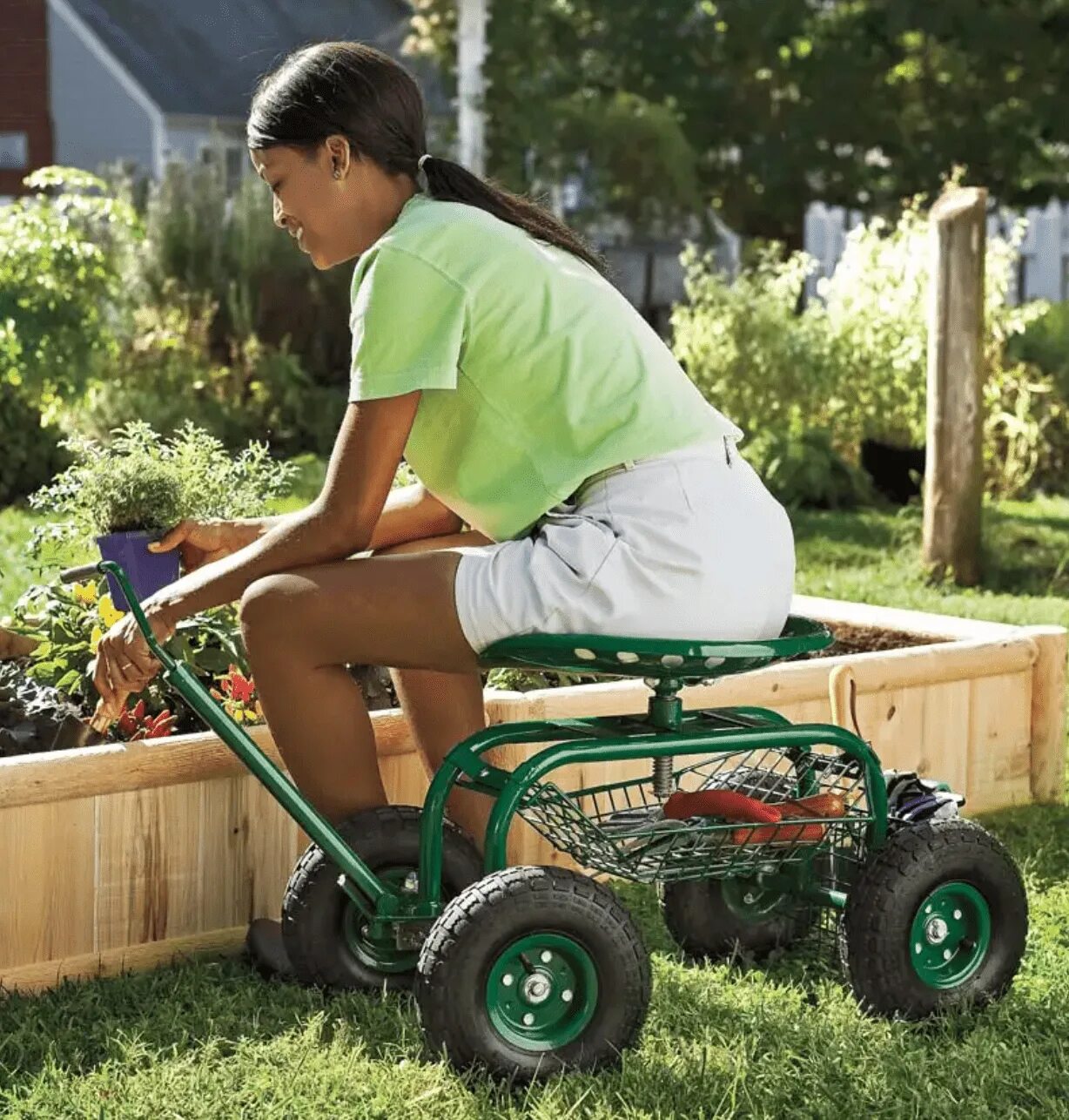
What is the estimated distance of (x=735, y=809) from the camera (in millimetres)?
2875

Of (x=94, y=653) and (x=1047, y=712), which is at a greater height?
(x=94, y=653)

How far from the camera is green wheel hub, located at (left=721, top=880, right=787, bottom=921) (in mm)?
3221

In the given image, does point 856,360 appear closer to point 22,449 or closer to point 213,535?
point 22,449

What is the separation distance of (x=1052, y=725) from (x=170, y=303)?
7878 mm

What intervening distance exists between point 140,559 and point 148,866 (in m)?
0.54

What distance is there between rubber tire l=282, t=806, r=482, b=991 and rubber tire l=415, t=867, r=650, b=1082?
311 mm

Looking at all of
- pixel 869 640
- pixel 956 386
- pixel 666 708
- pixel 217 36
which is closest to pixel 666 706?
pixel 666 708

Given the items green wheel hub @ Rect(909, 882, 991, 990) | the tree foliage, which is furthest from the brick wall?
green wheel hub @ Rect(909, 882, 991, 990)

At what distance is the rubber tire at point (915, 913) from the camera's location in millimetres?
2887

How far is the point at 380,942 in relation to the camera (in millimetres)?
2893

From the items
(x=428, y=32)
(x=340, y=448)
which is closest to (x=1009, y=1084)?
(x=340, y=448)

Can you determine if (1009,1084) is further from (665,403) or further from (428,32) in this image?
(428,32)

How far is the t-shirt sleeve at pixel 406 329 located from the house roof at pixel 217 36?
15.0m

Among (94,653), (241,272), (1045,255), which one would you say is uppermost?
(1045,255)
